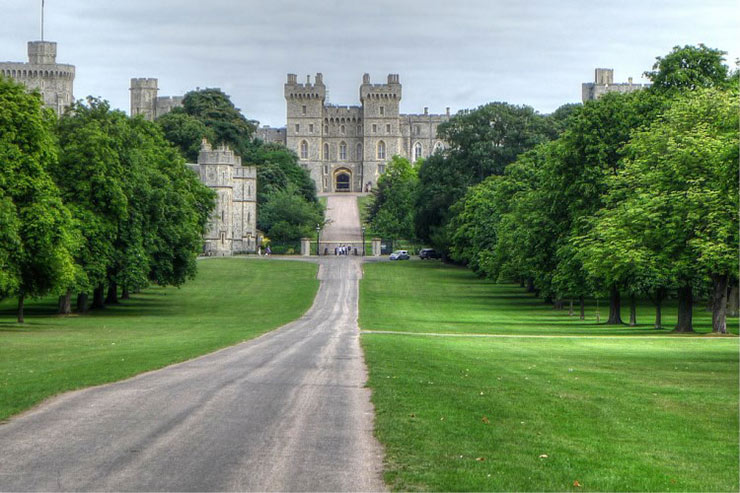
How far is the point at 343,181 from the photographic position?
7328 inches

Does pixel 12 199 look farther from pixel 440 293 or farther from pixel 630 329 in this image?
pixel 440 293

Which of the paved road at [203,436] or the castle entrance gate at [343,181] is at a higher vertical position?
the castle entrance gate at [343,181]

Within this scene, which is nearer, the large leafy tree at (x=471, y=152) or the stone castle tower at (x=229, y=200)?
the large leafy tree at (x=471, y=152)

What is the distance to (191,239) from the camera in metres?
57.1

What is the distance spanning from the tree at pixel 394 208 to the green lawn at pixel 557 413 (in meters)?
80.6

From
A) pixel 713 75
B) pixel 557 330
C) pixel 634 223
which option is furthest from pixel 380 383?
pixel 713 75

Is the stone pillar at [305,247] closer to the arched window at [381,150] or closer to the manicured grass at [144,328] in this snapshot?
the manicured grass at [144,328]

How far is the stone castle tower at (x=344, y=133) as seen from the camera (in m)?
179

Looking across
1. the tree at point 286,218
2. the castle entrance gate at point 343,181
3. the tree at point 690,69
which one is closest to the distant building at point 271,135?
the castle entrance gate at point 343,181

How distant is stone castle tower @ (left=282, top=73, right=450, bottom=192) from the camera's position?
17938 cm

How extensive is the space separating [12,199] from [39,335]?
579 cm

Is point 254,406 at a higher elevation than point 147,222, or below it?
below

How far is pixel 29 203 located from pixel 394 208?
283 feet

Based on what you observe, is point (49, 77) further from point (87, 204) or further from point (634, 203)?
point (634, 203)
